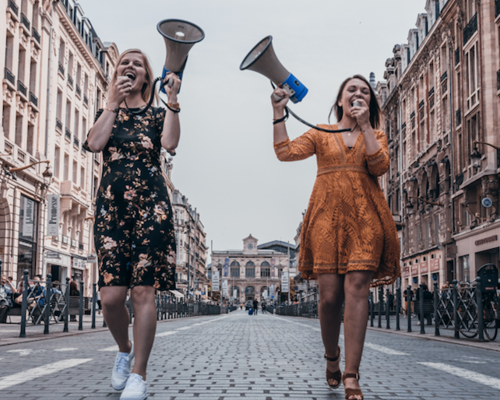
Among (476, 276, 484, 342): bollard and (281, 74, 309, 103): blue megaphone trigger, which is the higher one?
(281, 74, 309, 103): blue megaphone trigger

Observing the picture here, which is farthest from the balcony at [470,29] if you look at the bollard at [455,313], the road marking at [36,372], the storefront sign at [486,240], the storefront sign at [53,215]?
the road marking at [36,372]

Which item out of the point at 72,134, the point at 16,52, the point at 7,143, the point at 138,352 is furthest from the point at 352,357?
the point at 72,134

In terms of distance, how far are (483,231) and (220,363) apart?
24.9 metres

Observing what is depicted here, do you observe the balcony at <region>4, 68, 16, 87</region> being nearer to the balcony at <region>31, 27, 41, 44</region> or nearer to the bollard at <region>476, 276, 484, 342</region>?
the balcony at <region>31, 27, 41, 44</region>

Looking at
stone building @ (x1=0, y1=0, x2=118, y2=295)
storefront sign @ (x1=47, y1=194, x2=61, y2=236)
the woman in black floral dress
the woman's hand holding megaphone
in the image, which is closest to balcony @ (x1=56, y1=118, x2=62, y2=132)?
stone building @ (x1=0, y1=0, x2=118, y2=295)

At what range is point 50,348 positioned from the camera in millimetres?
8711

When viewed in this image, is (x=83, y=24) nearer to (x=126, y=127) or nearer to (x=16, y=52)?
(x=16, y=52)

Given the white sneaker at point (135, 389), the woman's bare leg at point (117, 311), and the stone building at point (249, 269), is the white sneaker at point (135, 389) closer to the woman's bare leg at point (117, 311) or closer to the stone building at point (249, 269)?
the woman's bare leg at point (117, 311)

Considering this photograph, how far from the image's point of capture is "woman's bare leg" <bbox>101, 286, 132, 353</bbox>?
3941mm

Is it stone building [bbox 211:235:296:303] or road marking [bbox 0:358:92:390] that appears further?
stone building [bbox 211:235:296:303]

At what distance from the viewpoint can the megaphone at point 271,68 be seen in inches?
157

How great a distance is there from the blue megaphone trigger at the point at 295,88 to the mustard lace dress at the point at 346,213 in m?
0.33

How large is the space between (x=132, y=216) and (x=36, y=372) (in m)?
2.33

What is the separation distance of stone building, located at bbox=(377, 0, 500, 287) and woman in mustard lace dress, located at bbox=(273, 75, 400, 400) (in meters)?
20.2
